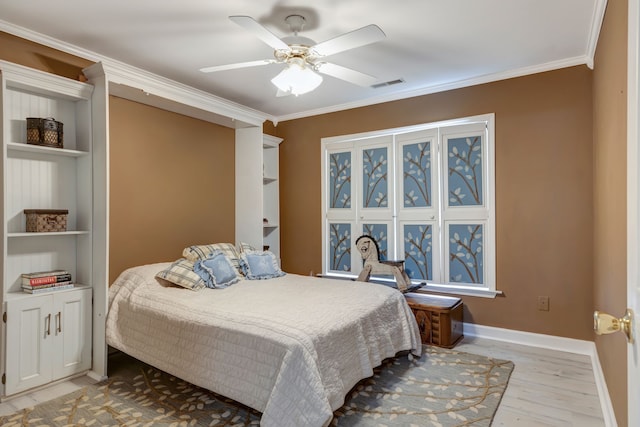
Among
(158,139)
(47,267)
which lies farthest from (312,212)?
(47,267)

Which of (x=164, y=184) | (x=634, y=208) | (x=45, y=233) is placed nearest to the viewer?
(x=634, y=208)

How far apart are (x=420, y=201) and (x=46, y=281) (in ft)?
11.1

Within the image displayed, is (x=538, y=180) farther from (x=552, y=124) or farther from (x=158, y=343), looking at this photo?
(x=158, y=343)

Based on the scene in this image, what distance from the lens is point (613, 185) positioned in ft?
6.53

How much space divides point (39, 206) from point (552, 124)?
427cm

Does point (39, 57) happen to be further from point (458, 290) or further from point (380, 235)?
point (458, 290)

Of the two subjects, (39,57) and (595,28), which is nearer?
(595,28)

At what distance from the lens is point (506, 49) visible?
298 centimetres

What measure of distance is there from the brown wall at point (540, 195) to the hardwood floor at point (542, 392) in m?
0.36

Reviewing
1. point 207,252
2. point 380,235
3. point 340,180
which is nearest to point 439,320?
point 380,235

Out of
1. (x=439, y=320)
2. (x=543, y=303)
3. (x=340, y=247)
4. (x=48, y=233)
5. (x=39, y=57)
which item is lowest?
(x=439, y=320)

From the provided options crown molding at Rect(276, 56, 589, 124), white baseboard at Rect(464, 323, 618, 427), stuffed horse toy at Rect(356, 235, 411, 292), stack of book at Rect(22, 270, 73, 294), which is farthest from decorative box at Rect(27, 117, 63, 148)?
white baseboard at Rect(464, 323, 618, 427)

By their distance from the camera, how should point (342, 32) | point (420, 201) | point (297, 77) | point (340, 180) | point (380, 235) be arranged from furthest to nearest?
1. point (340, 180)
2. point (380, 235)
3. point (420, 201)
4. point (342, 32)
5. point (297, 77)

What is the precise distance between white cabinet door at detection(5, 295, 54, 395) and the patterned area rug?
26 centimetres
